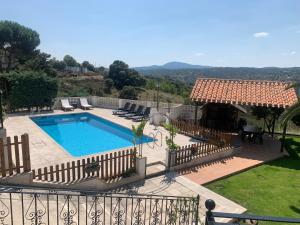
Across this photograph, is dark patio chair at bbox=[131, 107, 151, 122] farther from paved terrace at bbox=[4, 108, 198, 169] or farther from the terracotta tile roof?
the terracotta tile roof

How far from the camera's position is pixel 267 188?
9578 mm

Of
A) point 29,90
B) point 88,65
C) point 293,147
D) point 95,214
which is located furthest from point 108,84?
point 95,214

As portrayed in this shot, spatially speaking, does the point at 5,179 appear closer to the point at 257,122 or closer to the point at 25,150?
the point at 25,150

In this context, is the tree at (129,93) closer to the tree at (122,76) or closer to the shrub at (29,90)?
the tree at (122,76)

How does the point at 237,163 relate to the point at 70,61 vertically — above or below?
below

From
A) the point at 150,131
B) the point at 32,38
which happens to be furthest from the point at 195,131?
the point at 32,38

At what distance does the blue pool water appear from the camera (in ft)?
48.2

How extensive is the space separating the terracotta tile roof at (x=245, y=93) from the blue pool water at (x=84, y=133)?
469 cm

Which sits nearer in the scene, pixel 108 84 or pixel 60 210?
pixel 60 210

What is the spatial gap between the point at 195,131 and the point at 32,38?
33.7 metres

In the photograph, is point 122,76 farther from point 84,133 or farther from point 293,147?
point 293,147

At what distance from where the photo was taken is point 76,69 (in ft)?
210

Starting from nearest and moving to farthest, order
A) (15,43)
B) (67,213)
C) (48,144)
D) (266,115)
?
(67,213), (48,144), (266,115), (15,43)

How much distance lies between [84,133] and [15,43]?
28.0 meters
